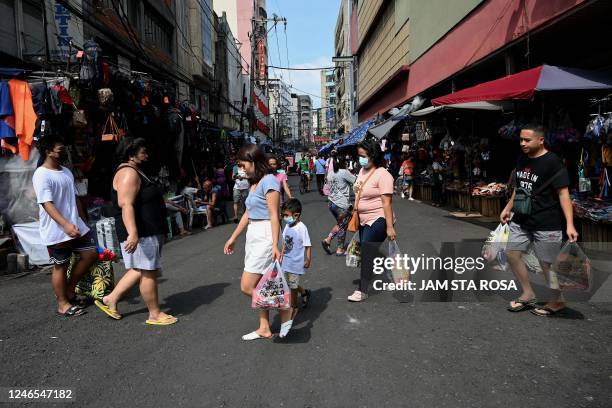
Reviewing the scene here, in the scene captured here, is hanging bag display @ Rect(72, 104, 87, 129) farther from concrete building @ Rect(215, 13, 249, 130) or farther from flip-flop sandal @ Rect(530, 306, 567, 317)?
concrete building @ Rect(215, 13, 249, 130)

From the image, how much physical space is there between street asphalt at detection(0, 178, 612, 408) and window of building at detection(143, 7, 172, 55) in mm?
15328

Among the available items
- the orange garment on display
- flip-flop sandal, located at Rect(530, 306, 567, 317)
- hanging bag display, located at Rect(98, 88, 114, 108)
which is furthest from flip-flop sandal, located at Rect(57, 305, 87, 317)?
flip-flop sandal, located at Rect(530, 306, 567, 317)

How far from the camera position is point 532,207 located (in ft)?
14.6

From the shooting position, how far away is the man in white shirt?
4.76 metres

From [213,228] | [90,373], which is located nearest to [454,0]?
[213,228]

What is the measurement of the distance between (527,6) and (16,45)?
A: 415 inches

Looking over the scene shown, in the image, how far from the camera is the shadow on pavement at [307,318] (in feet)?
14.1

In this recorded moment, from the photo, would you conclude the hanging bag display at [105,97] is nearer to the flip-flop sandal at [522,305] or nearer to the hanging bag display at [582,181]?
the flip-flop sandal at [522,305]

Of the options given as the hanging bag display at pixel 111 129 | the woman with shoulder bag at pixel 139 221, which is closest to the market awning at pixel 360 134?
the hanging bag display at pixel 111 129

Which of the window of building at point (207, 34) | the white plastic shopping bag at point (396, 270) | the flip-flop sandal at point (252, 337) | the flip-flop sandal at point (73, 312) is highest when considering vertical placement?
the window of building at point (207, 34)

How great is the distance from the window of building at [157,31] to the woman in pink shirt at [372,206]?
15.9 meters

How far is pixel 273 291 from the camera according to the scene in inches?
157

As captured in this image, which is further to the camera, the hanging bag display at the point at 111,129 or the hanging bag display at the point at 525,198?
the hanging bag display at the point at 111,129

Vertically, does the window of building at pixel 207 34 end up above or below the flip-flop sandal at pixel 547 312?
above
